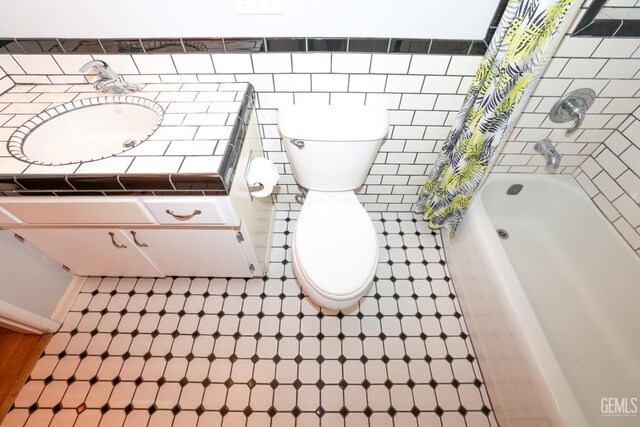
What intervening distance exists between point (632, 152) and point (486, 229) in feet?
2.17

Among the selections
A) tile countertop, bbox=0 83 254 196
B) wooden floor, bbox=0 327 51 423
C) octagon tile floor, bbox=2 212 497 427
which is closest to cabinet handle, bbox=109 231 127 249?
tile countertop, bbox=0 83 254 196

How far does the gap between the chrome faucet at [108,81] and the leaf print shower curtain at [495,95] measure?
1.29m

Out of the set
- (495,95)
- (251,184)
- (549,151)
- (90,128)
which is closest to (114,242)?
(90,128)

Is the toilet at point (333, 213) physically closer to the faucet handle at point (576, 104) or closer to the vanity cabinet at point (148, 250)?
the vanity cabinet at point (148, 250)

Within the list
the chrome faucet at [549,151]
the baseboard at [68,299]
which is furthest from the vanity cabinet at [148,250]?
the chrome faucet at [549,151]

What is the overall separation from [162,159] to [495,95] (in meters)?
1.09

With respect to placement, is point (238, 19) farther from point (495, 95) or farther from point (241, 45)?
point (495, 95)

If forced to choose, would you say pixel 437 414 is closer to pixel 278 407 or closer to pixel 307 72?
pixel 278 407

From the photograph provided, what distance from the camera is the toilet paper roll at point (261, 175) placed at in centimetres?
113

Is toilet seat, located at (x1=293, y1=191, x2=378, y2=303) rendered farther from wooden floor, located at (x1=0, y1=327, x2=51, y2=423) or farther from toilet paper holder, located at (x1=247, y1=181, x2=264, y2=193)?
wooden floor, located at (x1=0, y1=327, x2=51, y2=423)

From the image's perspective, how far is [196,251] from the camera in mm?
1138

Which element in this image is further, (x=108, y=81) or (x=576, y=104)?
(x=576, y=104)

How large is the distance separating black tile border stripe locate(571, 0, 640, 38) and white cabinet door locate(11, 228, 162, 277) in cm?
174

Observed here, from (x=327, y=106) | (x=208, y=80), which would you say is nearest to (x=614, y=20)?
(x=327, y=106)
